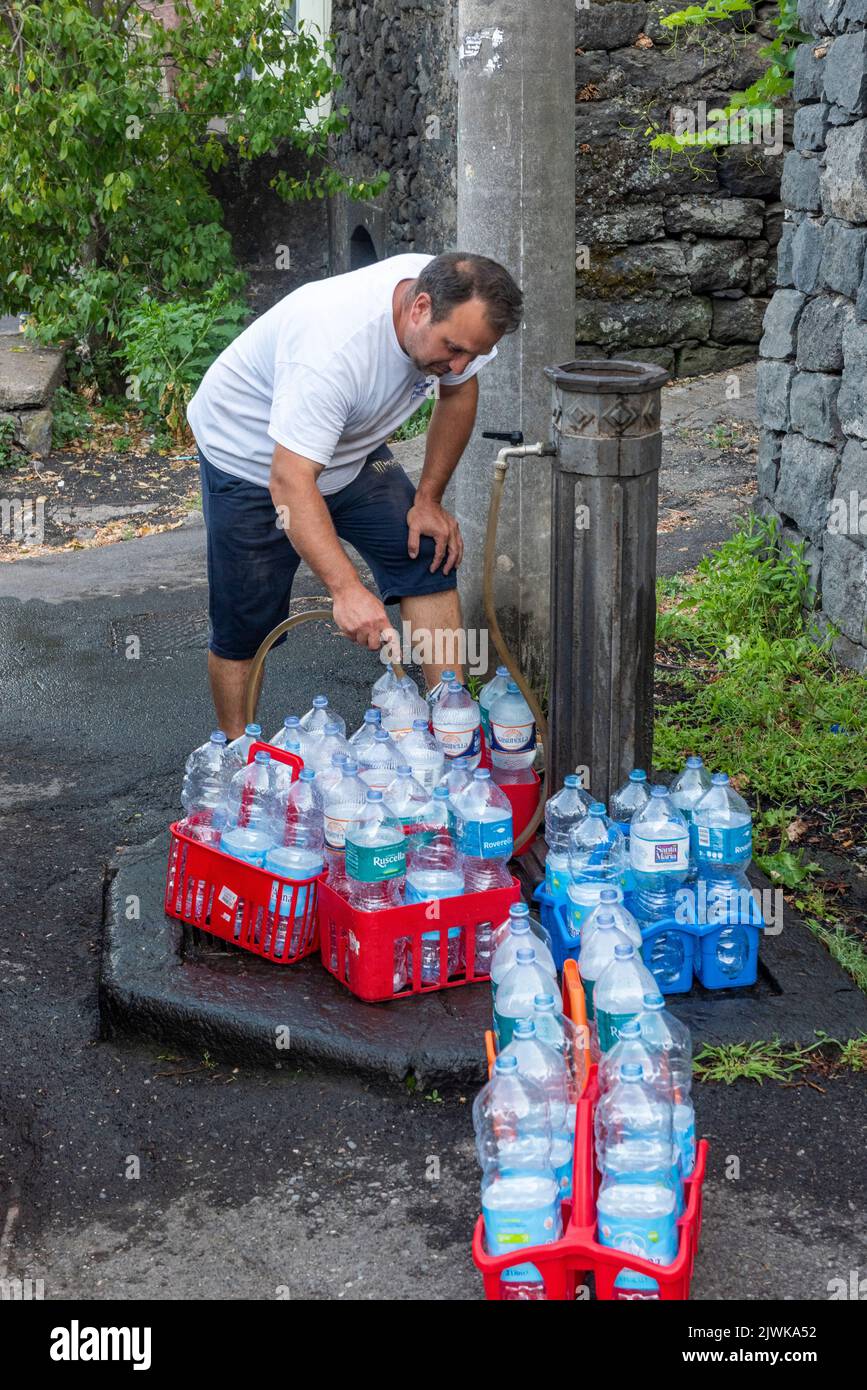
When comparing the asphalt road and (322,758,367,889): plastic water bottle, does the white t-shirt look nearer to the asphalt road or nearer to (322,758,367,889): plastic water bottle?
(322,758,367,889): plastic water bottle

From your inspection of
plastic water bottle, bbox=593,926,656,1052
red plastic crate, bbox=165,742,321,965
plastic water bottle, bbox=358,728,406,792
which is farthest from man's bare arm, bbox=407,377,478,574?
plastic water bottle, bbox=593,926,656,1052

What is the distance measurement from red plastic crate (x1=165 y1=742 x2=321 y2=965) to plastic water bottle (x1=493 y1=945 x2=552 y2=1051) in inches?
30.3

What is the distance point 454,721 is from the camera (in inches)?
159

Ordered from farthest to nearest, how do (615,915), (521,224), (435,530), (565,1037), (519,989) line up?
(521,224) < (435,530) < (615,915) < (519,989) < (565,1037)

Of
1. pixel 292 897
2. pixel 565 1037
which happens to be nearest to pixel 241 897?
pixel 292 897

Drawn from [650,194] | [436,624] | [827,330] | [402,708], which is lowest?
[402,708]

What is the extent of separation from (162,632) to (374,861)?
325 centimetres

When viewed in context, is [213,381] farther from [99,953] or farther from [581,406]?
[99,953]

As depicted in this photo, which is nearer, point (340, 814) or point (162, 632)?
point (340, 814)

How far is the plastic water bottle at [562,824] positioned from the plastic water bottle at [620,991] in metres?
0.73

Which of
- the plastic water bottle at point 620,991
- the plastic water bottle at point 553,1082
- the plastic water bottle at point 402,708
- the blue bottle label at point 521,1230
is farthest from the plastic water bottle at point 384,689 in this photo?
the blue bottle label at point 521,1230

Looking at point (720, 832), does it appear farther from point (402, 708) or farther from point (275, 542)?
point (275, 542)

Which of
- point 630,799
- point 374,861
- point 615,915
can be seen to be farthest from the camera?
point 630,799

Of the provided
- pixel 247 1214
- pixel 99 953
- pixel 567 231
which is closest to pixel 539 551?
pixel 567 231
